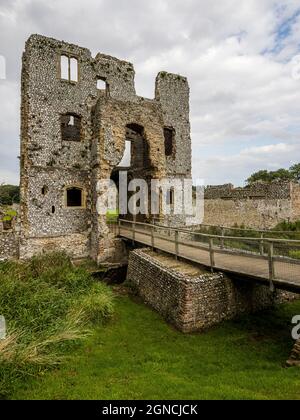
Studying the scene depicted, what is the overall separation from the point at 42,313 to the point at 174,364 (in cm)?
385

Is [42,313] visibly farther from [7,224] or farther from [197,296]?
[7,224]

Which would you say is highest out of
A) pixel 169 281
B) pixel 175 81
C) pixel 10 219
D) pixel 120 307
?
pixel 175 81

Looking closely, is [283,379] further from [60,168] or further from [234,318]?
[60,168]

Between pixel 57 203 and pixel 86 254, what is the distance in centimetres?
323

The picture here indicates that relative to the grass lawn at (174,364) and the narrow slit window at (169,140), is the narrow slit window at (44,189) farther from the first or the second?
the grass lawn at (174,364)

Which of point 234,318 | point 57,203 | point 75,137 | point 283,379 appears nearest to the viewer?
point 283,379

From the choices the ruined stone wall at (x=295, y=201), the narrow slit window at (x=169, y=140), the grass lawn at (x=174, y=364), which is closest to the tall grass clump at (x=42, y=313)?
the grass lawn at (x=174, y=364)

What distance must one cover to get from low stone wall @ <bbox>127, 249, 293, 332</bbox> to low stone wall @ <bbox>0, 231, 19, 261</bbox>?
7.69 meters

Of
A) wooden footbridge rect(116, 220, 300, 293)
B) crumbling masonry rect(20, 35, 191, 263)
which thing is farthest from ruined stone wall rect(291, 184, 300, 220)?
wooden footbridge rect(116, 220, 300, 293)

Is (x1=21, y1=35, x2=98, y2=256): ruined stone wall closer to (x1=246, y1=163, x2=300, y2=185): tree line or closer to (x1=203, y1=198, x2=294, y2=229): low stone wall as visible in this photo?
(x1=203, y1=198, x2=294, y2=229): low stone wall

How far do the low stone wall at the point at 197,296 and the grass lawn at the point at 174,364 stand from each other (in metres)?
0.32

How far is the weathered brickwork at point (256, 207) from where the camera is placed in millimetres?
25953

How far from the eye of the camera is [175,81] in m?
20.2
